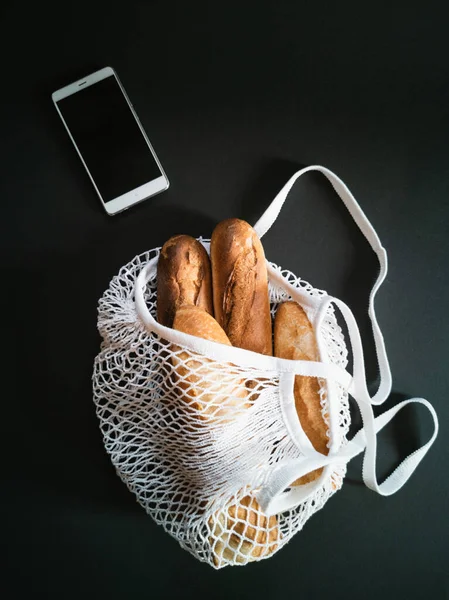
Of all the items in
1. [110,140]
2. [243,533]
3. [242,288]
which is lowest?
[243,533]

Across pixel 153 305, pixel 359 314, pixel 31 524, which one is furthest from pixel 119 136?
pixel 31 524

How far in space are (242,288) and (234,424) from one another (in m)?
0.15

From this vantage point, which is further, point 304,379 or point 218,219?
point 218,219

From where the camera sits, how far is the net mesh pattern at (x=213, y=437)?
22.4 inches

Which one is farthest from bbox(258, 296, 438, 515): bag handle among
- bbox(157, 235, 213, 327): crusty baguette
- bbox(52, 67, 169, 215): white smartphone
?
bbox(52, 67, 169, 215): white smartphone

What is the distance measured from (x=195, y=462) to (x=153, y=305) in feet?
0.60

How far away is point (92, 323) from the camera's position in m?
0.74

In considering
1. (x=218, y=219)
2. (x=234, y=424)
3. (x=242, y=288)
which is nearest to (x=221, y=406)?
(x=234, y=424)

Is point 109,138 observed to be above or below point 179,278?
above

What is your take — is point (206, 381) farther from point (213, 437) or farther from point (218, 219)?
point (218, 219)

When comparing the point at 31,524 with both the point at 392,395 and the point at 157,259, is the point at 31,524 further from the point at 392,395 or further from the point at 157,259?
the point at 392,395

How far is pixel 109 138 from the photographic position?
0.74 m

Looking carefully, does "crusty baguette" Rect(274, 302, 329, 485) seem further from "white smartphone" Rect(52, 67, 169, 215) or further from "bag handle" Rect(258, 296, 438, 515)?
"white smartphone" Rect(52, 67, 169, 215)

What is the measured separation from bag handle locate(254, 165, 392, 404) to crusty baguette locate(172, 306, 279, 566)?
173mm
